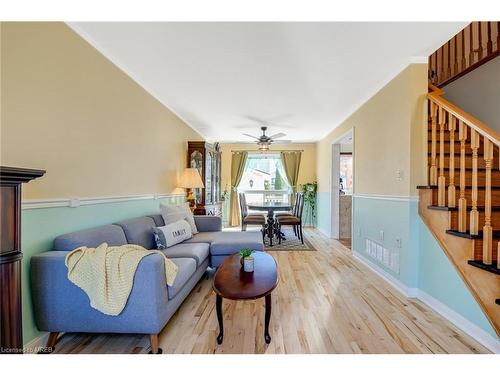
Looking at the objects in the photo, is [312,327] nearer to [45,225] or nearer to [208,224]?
[45,225]

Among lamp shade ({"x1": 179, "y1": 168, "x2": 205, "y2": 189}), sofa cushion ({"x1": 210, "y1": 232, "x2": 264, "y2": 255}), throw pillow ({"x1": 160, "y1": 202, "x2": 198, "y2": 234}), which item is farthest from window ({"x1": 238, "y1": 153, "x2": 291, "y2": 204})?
sofa cushion ({"x1": 210, "y1": 232, "x2": 264, "y2": 255})

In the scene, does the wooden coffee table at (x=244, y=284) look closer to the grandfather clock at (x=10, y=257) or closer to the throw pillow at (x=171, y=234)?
the throw pillow at (x=171, y=234)

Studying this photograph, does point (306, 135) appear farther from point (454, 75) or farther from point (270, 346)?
point (270, 346)

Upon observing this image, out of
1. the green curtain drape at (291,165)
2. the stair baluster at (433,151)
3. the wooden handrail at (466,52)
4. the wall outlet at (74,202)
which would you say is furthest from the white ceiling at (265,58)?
the green curtain drape at (291,165)

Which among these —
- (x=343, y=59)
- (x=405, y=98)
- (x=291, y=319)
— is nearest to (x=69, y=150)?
(x=291, y=319)

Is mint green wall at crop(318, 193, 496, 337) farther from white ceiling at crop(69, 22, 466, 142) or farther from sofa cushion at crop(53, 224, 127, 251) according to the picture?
sofa cushion at crop(53, 224, 127, 251)

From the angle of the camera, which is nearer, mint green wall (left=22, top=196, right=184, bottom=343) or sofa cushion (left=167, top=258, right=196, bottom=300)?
mint green wall (left=22, top=196, right=184, bottom=343)

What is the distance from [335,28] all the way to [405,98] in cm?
126

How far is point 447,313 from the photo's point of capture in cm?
221

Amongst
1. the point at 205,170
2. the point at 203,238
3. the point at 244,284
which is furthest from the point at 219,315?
the point at 205,170

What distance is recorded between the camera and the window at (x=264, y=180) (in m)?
7.47

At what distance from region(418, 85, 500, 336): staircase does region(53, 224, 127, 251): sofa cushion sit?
2.98 m

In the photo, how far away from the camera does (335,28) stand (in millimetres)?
2076

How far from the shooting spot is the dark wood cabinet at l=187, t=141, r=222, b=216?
16.8 feet
